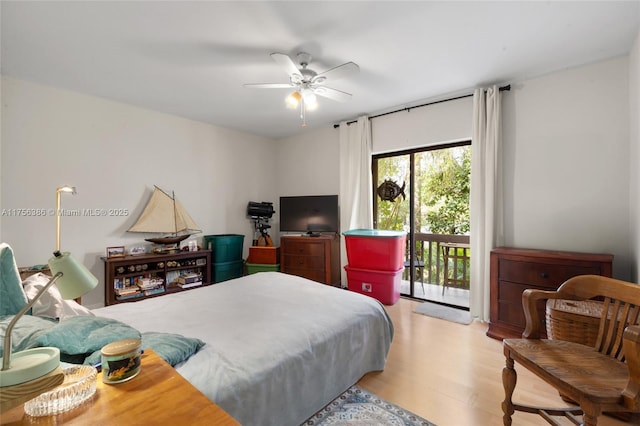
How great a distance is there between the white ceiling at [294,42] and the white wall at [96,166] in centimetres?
29

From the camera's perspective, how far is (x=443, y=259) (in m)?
3.80

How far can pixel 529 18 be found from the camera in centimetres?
175

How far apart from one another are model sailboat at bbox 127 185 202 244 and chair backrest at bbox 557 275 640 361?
3744 millimetres

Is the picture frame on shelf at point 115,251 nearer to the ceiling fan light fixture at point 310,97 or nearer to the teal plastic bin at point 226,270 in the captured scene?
the teal plastic bin at point 226,270

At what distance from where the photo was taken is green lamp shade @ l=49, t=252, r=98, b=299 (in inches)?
27.8

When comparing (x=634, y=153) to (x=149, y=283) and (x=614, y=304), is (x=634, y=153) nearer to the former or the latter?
(x=614, y=304)

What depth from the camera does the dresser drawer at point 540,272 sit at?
2061mm

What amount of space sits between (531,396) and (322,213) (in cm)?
290

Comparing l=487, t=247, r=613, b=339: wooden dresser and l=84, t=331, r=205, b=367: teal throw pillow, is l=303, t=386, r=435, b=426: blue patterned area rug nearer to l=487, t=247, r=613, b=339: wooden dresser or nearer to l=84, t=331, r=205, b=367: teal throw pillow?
l=84, t=331, r=205, b=367: teal throw pillow

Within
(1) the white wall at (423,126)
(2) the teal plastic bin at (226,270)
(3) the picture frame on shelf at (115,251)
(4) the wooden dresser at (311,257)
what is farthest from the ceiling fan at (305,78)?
(2) the teal plastic bin at (226,270)

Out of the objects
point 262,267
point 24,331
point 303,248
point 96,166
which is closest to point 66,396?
point 24,331

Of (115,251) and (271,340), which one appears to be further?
(115,251)

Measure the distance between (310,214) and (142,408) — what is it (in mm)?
3463

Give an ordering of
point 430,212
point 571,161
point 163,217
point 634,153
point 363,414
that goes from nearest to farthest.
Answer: point 363,414 → point 634,153 → point 571,161 → point 163,217 → point 430,212
